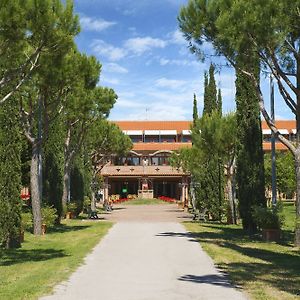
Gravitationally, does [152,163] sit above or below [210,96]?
below

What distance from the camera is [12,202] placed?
47.4ft

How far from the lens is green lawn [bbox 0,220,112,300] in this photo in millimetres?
8016

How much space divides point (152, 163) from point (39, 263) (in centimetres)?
5461

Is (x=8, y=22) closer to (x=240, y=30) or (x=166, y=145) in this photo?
(x=240, y=30)

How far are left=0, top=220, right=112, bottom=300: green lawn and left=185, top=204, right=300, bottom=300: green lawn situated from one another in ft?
10.3

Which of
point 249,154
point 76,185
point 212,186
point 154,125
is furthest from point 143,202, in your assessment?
point 249,154

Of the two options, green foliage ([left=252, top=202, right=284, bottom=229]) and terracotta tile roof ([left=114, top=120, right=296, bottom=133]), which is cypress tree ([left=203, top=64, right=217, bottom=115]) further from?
terracotta tile roof ([left=114, top=120, right=296, bottom=133])

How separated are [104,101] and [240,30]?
594 inches

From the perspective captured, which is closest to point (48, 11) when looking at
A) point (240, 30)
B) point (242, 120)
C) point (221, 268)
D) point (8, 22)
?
point (8, 22)

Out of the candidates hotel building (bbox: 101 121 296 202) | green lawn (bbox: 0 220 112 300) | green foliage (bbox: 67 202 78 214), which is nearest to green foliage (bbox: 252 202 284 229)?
green lawn (bbox: 0 220 112 300)

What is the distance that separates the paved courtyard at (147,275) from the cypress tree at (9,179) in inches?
97.3

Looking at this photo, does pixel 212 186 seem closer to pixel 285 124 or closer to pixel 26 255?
Answer: pixel 26 255

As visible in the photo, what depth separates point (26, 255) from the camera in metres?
13.0

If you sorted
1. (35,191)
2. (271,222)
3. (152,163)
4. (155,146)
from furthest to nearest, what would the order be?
(152,163)
(155,146)
(35,191)
(271,222)
